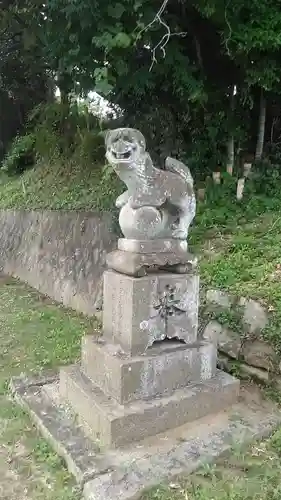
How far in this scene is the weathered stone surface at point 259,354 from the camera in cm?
329

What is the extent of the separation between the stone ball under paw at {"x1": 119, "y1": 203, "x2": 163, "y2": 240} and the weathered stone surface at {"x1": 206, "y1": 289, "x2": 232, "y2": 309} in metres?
1.12

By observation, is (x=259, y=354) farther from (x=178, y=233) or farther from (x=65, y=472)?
(x=65, y=472)

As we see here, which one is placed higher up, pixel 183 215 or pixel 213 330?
pixel 183 215

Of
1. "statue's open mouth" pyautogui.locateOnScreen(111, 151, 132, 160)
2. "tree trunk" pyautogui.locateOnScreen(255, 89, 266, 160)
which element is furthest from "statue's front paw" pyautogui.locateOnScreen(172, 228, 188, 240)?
"tree trunk" pyautogui.locateOnScreen(255, 89, 266, 160)

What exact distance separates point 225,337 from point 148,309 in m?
1.05

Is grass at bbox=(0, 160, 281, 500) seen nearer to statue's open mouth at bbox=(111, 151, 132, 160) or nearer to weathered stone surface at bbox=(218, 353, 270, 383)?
weathered stone surface at bbox=(218, 353, 270, 383)

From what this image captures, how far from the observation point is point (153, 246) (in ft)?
9.74

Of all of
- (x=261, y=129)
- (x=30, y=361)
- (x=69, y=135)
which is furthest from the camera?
(x=69, y=135)

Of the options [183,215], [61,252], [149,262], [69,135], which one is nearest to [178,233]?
[183,215]

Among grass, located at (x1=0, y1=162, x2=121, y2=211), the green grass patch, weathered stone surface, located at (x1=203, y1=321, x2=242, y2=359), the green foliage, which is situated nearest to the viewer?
weathered stone surface, located at (x1=203, y1=321, x2=242, y2=359)

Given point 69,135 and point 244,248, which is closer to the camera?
point 244,248

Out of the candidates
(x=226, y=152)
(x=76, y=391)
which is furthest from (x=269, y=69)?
(x=76, y=391)

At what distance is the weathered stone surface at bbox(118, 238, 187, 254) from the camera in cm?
293

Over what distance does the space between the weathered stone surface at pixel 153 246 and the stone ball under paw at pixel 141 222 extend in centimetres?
4
